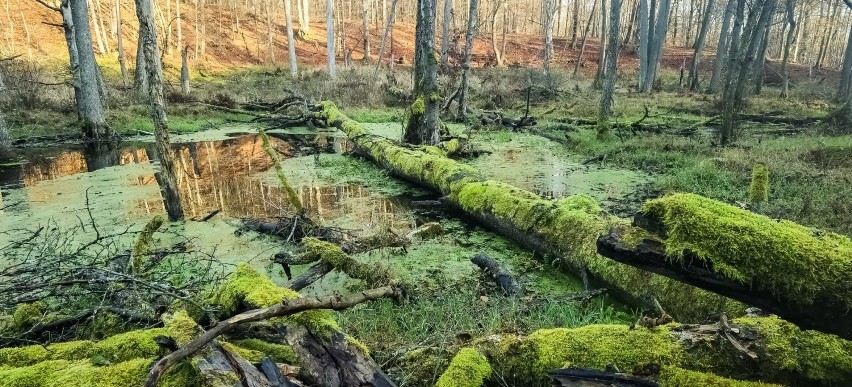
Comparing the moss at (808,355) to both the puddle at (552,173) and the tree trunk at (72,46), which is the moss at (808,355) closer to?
the puddle at (552,173)

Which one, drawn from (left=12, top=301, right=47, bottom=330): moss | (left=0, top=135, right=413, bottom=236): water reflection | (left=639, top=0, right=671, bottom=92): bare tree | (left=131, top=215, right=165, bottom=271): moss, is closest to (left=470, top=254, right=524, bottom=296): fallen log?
(left=0, top=135, right=413, bottom=236): water reflection

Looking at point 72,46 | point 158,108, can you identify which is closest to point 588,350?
point 158,108

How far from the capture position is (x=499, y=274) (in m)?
4.50

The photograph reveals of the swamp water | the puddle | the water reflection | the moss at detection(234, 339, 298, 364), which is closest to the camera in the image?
the moss at detection(234, 339, 298, 364)

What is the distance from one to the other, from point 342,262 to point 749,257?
2.98m

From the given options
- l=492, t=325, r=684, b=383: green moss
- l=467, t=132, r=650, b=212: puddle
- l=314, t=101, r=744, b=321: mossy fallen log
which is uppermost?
l=492, t=325, r=684, b=383: green moss

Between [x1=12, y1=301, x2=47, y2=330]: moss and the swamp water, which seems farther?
the swamp water

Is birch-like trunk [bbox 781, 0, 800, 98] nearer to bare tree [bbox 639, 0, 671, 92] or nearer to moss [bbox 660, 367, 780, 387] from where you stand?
bare tree [bbox 639, 0, 671, 92]

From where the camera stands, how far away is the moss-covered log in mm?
2186

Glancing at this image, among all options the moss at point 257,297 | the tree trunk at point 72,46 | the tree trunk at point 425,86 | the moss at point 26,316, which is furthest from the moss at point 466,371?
the tree trunk at point 72,46

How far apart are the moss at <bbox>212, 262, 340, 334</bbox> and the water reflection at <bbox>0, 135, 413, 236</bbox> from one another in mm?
2903

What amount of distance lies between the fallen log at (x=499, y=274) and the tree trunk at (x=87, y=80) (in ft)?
39.6

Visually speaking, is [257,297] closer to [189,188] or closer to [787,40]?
[189,188]

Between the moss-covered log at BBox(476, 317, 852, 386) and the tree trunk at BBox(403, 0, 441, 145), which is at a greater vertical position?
the tree trunk at BBox(403, 0, 441, 145)
